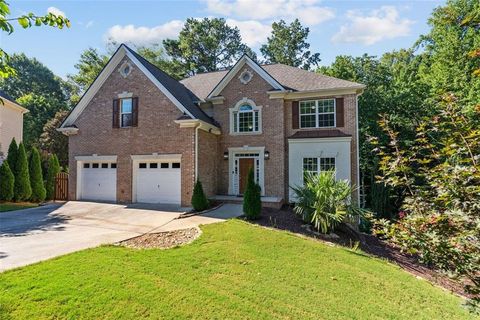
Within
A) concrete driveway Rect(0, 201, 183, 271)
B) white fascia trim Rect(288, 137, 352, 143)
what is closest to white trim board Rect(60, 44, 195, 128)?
concrete driveway Rect(0, 201, 183, 271)

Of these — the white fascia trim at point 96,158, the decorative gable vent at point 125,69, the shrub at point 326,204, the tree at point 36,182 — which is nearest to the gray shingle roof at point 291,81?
the decorative gable vent at point 125,69

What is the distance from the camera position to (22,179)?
16.1 metres

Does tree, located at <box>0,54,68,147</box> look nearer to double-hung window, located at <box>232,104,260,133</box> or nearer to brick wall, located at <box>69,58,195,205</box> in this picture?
brick wall, located at <box>69,58,195,205</box>

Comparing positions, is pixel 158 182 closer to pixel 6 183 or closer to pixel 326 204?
pixel 326 204

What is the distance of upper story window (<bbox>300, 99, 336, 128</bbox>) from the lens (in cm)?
1478

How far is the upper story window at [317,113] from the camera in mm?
14784

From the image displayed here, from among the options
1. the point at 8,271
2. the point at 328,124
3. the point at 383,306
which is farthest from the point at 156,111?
the point at 383,306

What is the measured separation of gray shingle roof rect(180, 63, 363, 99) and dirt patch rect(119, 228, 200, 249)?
9.91 m

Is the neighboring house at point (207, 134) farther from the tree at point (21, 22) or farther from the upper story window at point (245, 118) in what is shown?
the tree at point (21, 22)

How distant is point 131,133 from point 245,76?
6.98 metres

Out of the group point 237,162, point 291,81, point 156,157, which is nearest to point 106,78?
point 156,157

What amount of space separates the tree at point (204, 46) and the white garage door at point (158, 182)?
23.4 m

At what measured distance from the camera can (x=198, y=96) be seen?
57.8ft

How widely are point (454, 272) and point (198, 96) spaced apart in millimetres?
16390
